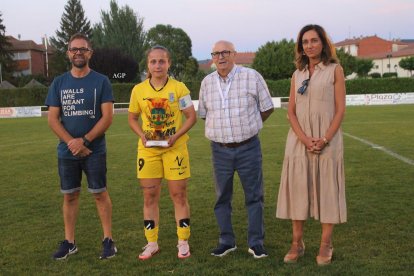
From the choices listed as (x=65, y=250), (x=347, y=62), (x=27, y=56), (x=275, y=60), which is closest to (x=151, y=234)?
(x=65, y=250)

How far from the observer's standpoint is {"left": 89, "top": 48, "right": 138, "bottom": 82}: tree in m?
57.0

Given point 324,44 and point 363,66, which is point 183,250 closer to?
point 324,44

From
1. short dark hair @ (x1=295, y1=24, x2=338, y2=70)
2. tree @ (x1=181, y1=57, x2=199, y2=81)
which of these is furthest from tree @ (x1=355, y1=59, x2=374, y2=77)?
short dark hair @ (x1=295, y1=24, x2=338, y2=70)

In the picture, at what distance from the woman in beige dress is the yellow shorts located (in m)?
0.94

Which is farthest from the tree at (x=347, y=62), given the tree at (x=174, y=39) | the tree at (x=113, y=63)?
the tree at (x=113, y=63)

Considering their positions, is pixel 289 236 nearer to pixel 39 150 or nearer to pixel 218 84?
pixel 218 84

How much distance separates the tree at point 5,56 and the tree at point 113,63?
53.8ft

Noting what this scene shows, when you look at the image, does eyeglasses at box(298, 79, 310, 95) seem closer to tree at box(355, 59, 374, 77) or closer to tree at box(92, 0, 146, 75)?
tree at box(92, 0, 146, 75)

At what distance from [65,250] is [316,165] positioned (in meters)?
2.47

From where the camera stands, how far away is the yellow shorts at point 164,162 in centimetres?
441

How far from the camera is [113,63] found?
57.0 m

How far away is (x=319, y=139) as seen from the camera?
407cm

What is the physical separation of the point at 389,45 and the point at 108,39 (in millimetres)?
70326

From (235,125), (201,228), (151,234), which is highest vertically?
(235,125)
